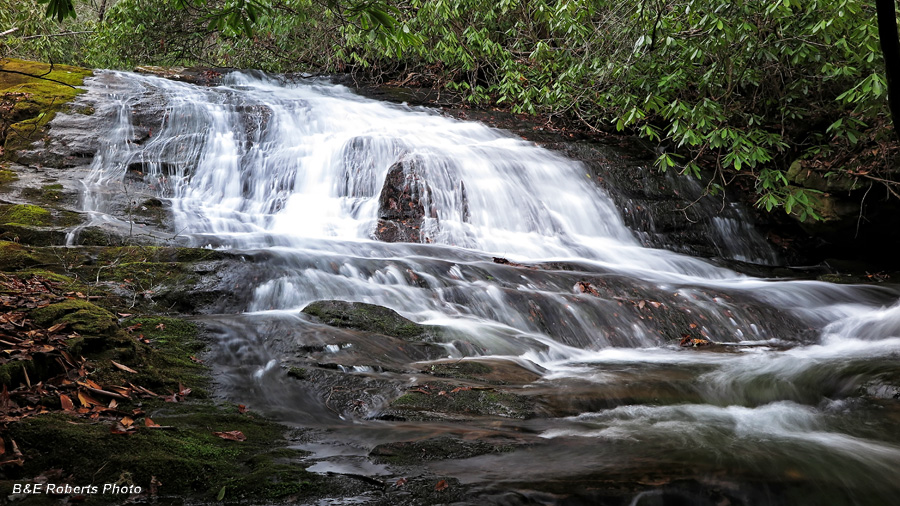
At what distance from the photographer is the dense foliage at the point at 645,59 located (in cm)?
681

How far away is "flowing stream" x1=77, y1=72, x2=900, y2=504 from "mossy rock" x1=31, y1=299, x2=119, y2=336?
2.64 ft

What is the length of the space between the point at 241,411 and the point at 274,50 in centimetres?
1666

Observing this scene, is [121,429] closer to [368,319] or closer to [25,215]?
[368,319]

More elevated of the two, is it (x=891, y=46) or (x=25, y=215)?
(x=891, y=46)

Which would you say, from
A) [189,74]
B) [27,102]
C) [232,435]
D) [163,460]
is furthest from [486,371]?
[189,74]

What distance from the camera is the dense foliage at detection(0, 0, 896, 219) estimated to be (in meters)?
6.81

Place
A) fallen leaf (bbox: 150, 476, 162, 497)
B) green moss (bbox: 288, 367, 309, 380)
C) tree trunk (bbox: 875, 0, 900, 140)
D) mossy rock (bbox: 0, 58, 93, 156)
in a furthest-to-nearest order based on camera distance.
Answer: mossy rock (bbox: 0, 58, 93, 156) → green moss (bbox: 288, 367, 309, 380) → fallen leaf (bbox: 150, 476, 162, 497) → tree trunk (bbox: 875, 0, 900, 140)

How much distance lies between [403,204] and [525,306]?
13.0 feet

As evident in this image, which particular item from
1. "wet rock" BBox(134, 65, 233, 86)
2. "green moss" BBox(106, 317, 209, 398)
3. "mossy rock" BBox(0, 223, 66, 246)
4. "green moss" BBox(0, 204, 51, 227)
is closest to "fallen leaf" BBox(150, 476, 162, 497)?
"green moss" BBox(106, 317, 209, 398)

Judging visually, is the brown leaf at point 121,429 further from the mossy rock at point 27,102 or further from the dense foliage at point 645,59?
the mossy rock at point 27,102

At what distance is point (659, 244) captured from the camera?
10.7 metres

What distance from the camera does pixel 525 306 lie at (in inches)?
260

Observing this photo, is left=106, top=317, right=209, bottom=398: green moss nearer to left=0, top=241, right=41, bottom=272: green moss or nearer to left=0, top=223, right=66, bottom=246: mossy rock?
left=0, top=241, right=41, bottom=272: green moss

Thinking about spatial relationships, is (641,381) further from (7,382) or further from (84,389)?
(7,382)
